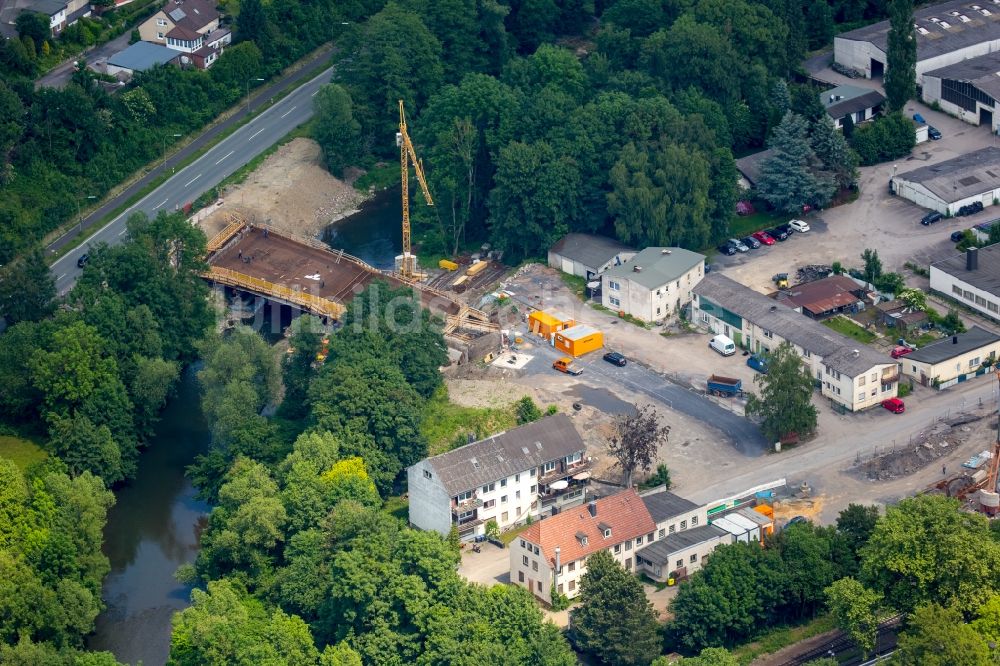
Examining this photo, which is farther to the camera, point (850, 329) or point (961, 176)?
point (961, 176)

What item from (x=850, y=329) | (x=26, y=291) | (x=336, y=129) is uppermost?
(x=26, y=291)

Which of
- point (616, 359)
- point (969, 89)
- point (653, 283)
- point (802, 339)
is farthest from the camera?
point (969, 89)

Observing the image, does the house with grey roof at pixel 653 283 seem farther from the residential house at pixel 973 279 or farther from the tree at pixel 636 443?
the residential house at pixel 973 279

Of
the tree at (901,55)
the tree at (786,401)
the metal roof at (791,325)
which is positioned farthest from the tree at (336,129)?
the tree at (786,401)

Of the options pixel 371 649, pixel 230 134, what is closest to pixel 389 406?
pixel 371 649

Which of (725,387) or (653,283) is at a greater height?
(653,283)

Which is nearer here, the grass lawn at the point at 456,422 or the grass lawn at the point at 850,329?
the grass lawn at the point at 456,422

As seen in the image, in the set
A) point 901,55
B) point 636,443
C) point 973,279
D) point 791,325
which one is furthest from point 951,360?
point 901,55

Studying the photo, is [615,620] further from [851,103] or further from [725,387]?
[851,103]
